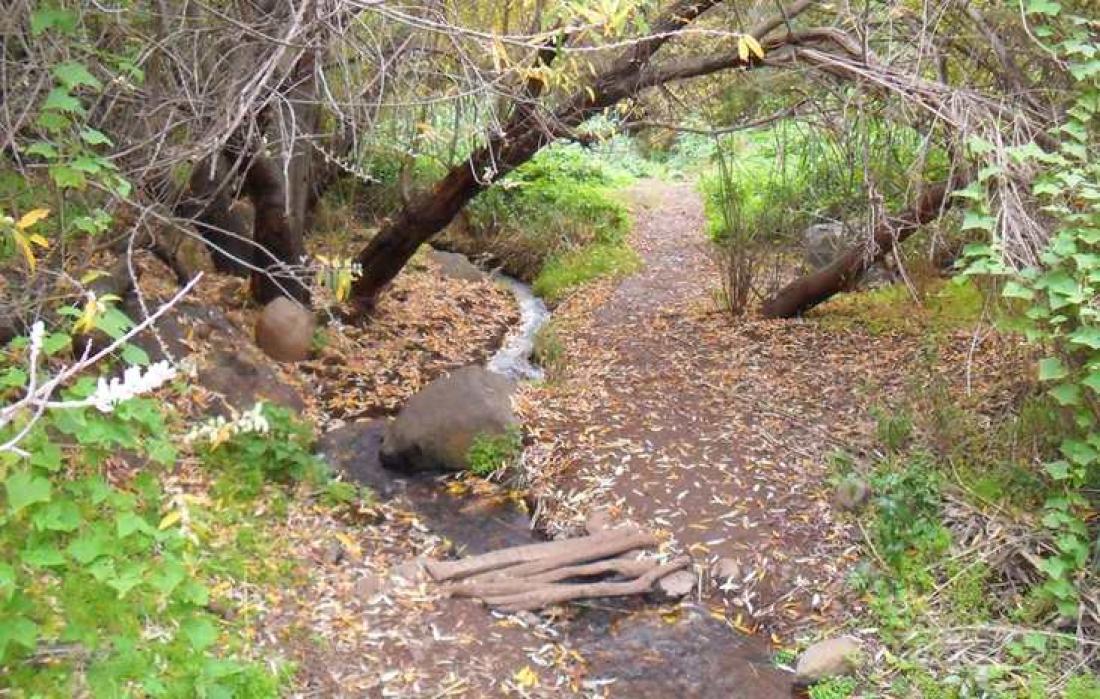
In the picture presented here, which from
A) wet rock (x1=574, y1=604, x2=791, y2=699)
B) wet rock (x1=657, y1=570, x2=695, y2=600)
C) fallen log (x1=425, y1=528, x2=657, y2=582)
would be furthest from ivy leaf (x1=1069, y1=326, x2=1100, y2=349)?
fallen log (x1=425, y1=528, x2=657, y2=582)

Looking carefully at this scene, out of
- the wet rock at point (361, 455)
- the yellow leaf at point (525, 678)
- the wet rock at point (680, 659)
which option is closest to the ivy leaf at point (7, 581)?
the yellow leaf at point (525, 678)

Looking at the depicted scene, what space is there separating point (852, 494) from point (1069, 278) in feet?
6.47

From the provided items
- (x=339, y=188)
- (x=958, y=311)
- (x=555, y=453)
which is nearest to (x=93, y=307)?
(x=555, y=453)

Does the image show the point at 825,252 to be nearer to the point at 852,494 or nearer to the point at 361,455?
the point at 852,494

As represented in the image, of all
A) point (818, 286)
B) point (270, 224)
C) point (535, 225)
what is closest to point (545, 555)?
point (270, 224)

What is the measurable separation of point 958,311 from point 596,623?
5.03 metres

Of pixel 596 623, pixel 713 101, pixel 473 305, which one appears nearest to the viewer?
pixel 596 623

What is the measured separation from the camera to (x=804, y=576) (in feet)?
16.8

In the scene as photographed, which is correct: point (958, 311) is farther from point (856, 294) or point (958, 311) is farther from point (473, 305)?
point (473, 305)

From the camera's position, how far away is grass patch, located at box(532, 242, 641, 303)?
38.7ft

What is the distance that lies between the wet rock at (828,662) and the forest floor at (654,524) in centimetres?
→ 11

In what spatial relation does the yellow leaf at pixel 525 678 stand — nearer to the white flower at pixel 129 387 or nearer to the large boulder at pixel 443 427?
the large boulder at pixel 443 427

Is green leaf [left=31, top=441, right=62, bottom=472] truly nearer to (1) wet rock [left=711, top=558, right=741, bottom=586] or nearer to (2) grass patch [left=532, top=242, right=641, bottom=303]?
(1) wet rock [left=711, top=558, right=741, bottom=586]

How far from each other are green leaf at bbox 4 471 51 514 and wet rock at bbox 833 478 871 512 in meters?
4.35
